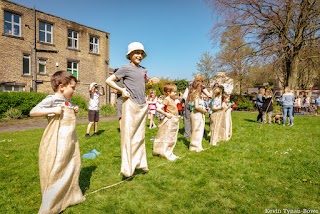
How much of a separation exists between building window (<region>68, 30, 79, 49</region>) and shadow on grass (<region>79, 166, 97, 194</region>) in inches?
985

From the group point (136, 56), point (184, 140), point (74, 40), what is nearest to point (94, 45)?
point (74, 40)

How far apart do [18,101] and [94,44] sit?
1421 centimetres

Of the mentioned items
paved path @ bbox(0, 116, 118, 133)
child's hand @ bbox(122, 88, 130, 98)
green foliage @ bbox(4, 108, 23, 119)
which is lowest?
paved path @ bbox(0, 116, 118, 133)

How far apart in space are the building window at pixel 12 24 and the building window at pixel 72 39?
18.1 feet

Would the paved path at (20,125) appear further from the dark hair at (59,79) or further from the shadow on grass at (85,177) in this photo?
the dark hair at (59,79)

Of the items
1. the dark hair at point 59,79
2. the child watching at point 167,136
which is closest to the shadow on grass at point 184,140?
the child watching at point 167,136

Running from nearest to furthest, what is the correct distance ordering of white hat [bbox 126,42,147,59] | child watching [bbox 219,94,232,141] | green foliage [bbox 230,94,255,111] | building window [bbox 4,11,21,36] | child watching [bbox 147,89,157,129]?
white hat [bbox 126,42,147,59]
child watching [bbox 219,94,232,141]
child watching [bbox 147,89,157,129]
building window [bbox 4,11,21,36]
green foliage [bbox 230,94,255,111]

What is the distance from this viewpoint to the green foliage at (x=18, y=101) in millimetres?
17328

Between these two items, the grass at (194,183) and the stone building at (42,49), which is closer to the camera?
the grass at (194,183)

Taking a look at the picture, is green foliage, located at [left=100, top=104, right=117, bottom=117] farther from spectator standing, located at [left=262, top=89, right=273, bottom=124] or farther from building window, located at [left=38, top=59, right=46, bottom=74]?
spectator standing, located at [left=262, top=89, right=273, bottom=124]

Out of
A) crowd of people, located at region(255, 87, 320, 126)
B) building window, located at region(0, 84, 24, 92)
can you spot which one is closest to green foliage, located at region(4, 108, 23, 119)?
building window, located at region(0, 84, 24, 92)

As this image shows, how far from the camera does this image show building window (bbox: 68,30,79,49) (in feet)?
89.1

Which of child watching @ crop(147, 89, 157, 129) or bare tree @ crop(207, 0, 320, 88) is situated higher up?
bare tree @ crop(207, 0, 320, 88)

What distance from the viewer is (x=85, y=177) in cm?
476
